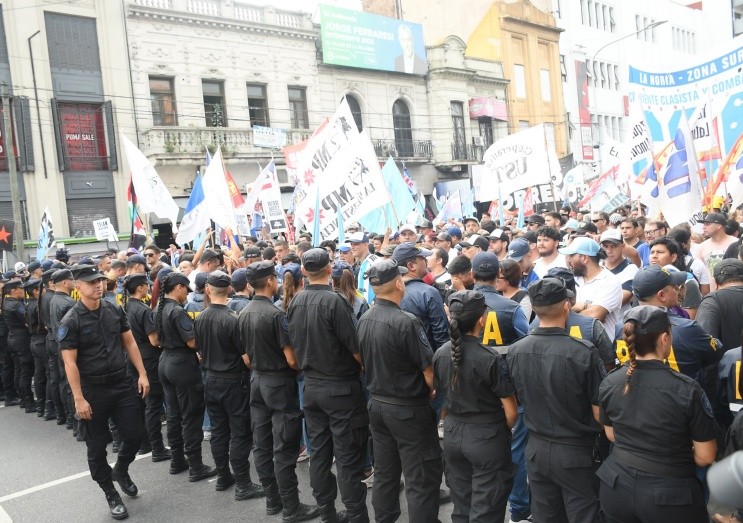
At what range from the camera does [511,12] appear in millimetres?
38281

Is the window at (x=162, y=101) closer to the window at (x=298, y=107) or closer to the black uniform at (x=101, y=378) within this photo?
the window at (x=298, y=107)

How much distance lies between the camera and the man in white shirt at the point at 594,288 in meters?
5.08

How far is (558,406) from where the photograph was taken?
356cm

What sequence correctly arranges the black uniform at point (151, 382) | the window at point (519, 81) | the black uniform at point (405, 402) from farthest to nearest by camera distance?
1. the window at point (519, 81)
2. the black uniform at point (151, 382)
3. the black uniform at point (405, 402)

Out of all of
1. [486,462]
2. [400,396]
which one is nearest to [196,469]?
[400,396]

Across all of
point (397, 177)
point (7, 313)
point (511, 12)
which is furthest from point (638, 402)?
point (511, 12)

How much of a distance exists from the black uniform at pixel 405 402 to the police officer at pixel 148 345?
3166 mm

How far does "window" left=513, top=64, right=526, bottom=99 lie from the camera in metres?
38.6

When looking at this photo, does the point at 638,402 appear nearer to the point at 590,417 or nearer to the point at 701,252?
the point at 590,417

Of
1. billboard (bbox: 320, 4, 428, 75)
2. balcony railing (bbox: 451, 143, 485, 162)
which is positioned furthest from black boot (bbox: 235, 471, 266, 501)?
balcony railing (bbox: 451, 143, 485, 162)

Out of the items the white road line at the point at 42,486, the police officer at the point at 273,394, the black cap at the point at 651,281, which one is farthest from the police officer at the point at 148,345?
the black cap at the point at 651,281

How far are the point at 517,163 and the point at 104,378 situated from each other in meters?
9.60

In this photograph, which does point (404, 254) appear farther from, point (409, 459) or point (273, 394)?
point (409, 459)

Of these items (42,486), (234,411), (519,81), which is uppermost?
(519,81)
